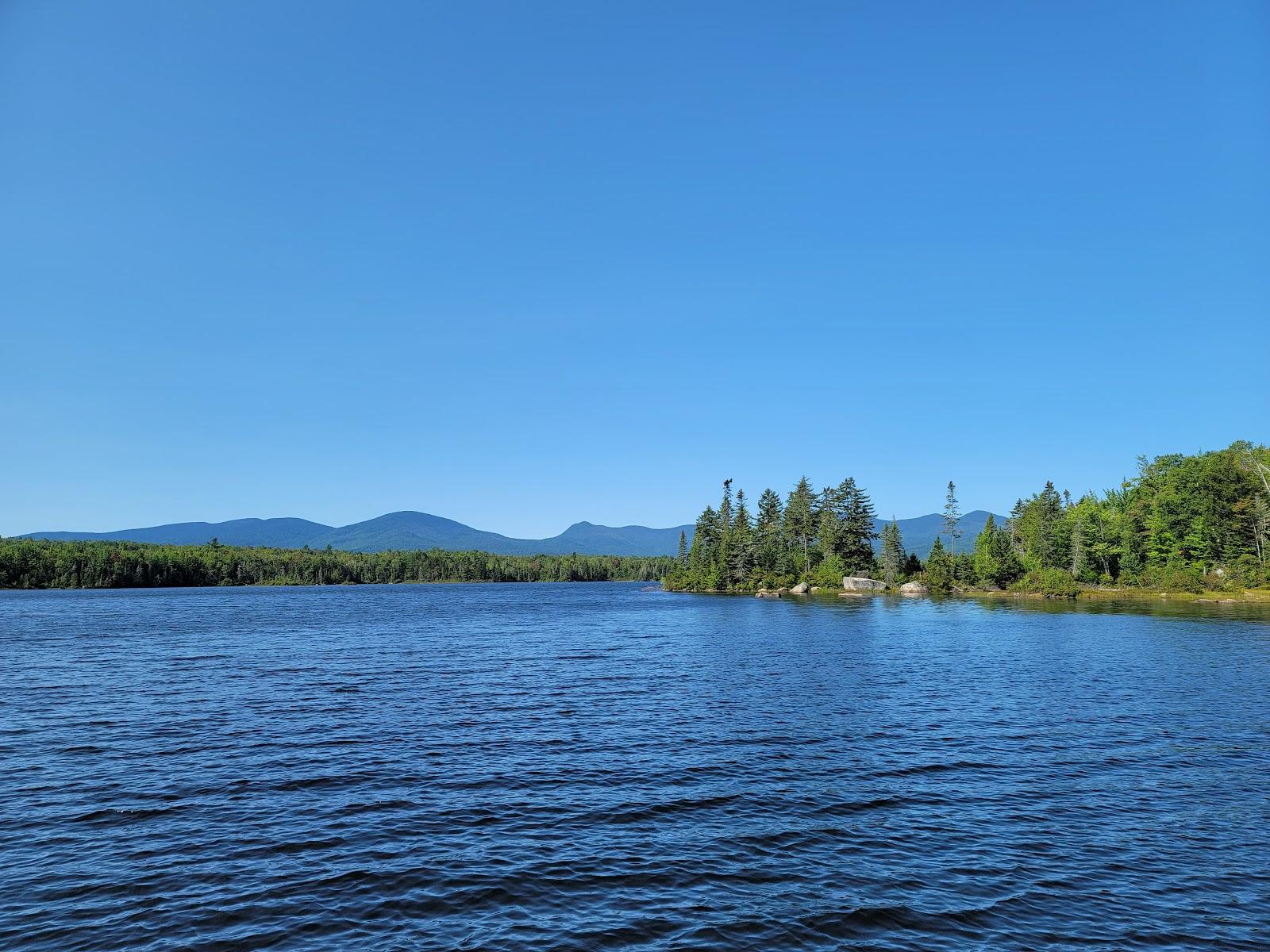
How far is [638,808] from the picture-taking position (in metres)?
22.4

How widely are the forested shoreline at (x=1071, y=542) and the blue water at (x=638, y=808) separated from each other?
3671 inches

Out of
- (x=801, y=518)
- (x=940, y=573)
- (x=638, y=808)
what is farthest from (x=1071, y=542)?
(x=638, y=808)

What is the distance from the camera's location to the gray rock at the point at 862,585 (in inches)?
6545

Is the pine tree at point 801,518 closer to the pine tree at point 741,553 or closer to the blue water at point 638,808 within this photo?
the pine tree at point 741,553

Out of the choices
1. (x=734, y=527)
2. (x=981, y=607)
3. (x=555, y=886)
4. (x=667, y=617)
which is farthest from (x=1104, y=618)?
(x=734, y=527)

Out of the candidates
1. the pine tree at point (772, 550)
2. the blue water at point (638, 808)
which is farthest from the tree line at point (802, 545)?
the blue water at point (638, 808)

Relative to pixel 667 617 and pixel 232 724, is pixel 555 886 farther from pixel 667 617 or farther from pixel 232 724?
pixel 667 617

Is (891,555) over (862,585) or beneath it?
over

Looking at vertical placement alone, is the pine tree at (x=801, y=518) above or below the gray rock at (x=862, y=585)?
above

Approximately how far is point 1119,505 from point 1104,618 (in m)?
78.1

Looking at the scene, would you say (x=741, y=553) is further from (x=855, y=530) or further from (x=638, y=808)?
(x=638, y=808)

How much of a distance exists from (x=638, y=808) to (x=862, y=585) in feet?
505

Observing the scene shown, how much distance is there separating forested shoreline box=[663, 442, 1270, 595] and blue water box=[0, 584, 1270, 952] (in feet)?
306

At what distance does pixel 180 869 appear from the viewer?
707 inches
